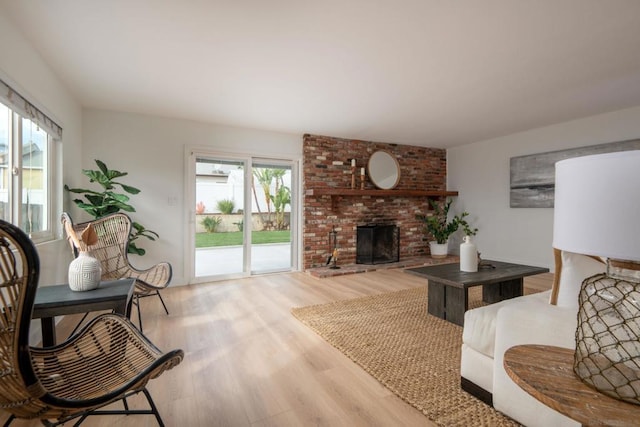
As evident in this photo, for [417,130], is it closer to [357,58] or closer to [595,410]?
[357,58]

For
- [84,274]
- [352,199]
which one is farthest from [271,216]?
[84,274]

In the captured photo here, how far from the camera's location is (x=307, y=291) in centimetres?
384

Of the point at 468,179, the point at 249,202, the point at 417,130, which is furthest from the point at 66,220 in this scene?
the point at 468,179

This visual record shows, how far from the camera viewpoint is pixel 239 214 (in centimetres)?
458

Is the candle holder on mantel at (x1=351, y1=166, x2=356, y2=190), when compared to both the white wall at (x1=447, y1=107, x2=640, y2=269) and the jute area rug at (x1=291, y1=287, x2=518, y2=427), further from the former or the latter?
the white wall at (x1=447, y1=107, x2=640, y2=269)

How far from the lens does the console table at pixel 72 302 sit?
1431 millimetres

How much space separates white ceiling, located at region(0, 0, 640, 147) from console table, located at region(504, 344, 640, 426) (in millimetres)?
1908

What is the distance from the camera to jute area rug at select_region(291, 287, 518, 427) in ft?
5.13

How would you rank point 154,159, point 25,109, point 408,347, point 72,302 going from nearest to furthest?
point 72,302 → point 25,109 → point 408,347 → point 154,159

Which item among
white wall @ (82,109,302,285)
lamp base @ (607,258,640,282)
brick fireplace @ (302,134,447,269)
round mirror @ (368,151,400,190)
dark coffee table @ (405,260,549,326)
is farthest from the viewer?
round mirror @ (368,151,400,190)

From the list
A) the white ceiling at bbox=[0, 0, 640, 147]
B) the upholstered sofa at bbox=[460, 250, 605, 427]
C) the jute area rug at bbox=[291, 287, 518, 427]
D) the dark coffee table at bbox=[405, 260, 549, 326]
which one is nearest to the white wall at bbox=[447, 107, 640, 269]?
the white ceiling at bbox=[0, 0, 640, 147]

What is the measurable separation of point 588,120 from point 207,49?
4.97 m

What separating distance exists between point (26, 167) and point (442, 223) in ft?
20.0

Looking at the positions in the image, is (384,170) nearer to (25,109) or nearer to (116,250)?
(116,250)
